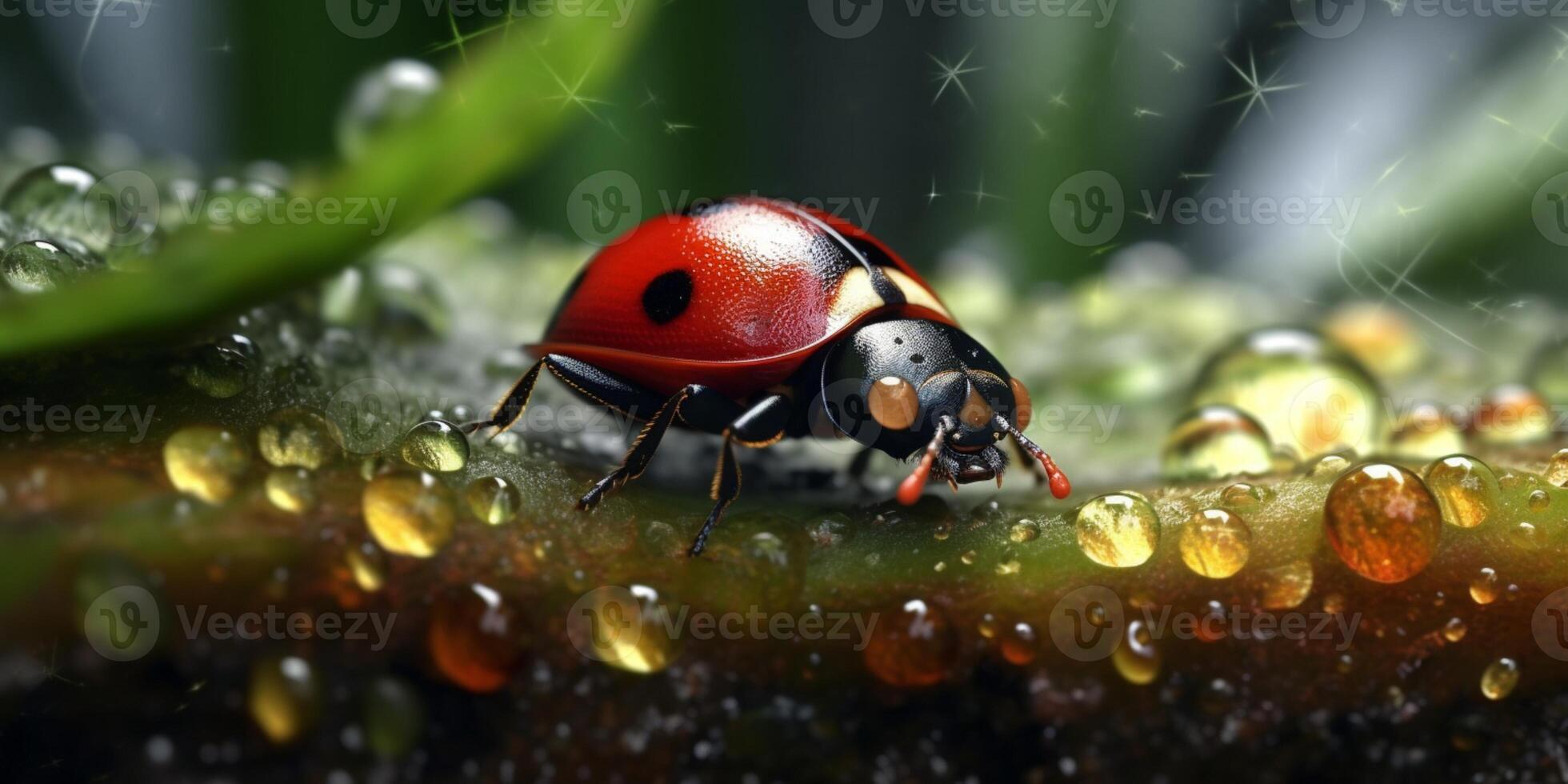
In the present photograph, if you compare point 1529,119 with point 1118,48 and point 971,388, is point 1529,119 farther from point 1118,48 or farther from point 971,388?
point 971,388

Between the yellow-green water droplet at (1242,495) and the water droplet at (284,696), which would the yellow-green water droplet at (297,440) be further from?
the yellow-green water droplet at (1242,495)

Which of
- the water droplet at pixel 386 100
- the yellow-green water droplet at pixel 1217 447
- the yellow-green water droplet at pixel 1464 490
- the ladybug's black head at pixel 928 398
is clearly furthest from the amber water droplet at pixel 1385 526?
the water droplet at pixel 386 100

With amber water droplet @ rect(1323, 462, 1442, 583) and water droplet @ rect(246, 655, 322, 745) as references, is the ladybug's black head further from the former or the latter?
water droplet @ rect(246, 655, 322, 745)

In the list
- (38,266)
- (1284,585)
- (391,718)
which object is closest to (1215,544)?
(1284,585)

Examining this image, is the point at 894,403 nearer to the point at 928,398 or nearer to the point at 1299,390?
the point at 928,398

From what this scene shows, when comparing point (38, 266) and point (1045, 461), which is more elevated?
point (38, 266)
